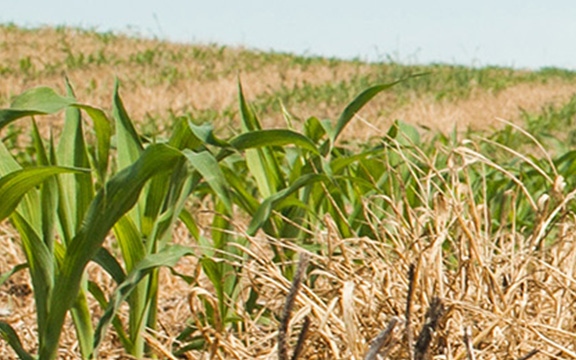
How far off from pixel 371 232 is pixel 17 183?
1.00 meters

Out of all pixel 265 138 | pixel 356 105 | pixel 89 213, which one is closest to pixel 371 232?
pixel 356 105

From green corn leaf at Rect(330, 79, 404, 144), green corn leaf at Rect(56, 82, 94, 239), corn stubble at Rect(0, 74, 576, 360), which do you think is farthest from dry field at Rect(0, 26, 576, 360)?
green corn leaf at Rect(56, 82, 94, 239)

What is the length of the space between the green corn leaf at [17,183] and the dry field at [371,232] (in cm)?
25

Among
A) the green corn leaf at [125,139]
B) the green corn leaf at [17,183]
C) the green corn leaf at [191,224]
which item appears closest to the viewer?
the green corn leaf at [17,183]

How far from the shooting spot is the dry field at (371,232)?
1.35 metres

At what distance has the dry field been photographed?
135 cm

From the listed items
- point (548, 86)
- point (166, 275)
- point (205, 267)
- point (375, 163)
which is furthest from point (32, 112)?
point (548, 86)

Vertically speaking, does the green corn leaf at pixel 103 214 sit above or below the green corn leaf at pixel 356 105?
below

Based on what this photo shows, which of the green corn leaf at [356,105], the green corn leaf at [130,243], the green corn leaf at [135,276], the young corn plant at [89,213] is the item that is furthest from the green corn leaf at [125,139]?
the green corn leaf at [356,105]

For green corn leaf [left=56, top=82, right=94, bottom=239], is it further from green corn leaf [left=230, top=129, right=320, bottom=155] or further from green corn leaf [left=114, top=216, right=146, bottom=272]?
green corn leaf [left=230, top=129, right=320, bottom=155]

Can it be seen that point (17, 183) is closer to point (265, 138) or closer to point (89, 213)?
point (89, 213)

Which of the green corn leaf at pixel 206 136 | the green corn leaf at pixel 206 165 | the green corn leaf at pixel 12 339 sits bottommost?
the green corn leaf at pixel 12 339

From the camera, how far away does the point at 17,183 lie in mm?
1289

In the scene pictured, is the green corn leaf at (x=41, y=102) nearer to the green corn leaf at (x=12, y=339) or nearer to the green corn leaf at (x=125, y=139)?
the green corn leaf at (x=125, y=139)
